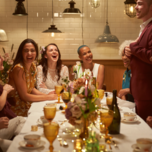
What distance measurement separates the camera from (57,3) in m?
5.49

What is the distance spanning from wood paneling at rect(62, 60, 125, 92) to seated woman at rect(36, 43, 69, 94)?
1.76 meters

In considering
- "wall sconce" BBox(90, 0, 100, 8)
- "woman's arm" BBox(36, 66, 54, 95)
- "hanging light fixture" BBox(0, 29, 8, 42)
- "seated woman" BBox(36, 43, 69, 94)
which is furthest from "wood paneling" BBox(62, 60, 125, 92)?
"woman's arm" BBox(36, 66, 54, 95)

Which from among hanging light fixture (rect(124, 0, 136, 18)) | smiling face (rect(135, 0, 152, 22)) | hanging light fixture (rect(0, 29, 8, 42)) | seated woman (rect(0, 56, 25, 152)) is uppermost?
hanging light fixture (rect(124, 0, 136, 18))

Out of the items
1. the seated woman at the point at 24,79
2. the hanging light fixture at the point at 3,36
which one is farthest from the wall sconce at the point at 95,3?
the seated woman at the point at 24,79

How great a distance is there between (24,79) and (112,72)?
9.25 feet

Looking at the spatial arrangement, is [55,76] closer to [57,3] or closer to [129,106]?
[129,106]

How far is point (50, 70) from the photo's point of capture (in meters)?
3.67

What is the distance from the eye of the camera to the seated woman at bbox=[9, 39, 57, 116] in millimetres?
3055

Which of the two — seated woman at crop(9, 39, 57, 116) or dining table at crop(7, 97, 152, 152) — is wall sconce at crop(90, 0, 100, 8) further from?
dining table at crop(7, 97, 152, 152)

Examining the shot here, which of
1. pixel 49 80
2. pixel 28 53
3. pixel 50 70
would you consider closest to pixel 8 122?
pixel 28 53

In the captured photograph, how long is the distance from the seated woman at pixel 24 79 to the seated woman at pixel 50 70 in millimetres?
227

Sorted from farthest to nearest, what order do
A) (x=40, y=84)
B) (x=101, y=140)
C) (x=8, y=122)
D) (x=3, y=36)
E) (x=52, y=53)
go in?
1. (x=3, y=36)
2. (x=52, y=53)
3. (x=40, y=84)
4. (x=8, y=122)
5. (x=101, y=140)

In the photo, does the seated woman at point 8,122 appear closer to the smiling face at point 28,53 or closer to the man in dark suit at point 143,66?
the smiling face at point 28,53

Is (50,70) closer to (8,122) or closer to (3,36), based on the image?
(8,122)
